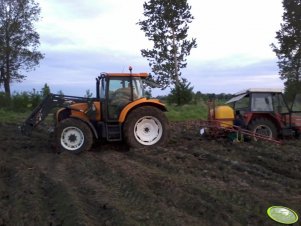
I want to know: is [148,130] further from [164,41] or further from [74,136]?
[164,41]

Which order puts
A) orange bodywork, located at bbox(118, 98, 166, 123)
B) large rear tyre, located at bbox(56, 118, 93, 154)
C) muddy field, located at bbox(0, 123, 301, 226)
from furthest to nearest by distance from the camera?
orange bodywork, located at bbox(118, 98, 166, 123) < large rear tyre, located at bbox(56, 118, 93, 154) < muddy field, located at bbox(0, 123, 301, 226)

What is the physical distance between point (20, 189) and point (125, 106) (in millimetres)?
4646

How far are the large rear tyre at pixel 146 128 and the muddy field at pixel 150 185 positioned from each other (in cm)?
39

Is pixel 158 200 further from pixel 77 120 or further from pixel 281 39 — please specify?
pixel 281 39

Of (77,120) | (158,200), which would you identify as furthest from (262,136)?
(158,200)

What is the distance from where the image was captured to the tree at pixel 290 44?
3638cm

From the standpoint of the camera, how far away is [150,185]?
7391mm

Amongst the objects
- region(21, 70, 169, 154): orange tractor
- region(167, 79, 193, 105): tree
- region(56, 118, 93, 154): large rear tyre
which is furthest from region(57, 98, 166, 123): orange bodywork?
region(167, 79, 193, 105): tree

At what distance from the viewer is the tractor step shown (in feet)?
37.6

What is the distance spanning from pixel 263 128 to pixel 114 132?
14.2ft

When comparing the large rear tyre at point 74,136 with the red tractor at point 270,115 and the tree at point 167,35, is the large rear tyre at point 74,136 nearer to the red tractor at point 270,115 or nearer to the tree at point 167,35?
the red tractor at point 270,115

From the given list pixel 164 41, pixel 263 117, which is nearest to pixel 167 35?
pixel 164 41

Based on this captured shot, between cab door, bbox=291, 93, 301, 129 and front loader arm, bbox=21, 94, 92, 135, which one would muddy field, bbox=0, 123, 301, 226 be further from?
cab door, bbox=291, 93, 301, 129

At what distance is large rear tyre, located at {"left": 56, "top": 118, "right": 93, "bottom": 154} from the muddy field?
0.30 meters
